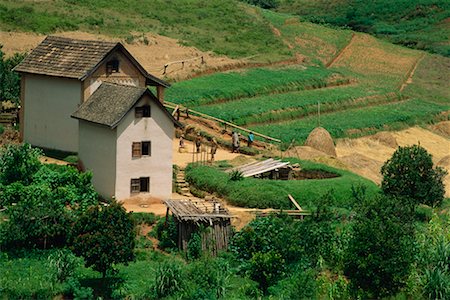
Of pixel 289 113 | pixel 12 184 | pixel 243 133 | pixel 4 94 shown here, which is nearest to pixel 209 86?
pixel 289 113

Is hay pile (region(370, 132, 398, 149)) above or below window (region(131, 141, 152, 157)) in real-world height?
above

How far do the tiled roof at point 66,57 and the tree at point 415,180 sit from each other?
1398cm

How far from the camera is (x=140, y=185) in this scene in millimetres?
54375

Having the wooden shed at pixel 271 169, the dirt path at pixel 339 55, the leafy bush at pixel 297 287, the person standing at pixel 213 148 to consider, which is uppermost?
the dirt path at pixel 339 55

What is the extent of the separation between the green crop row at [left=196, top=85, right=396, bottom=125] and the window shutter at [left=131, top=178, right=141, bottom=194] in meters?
20.0

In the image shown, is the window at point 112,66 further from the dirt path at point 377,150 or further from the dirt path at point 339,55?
the dirt path at point 339,55

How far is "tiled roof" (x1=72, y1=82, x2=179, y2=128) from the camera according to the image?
53594 millimetres

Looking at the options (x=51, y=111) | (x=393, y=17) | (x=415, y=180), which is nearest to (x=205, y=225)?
(x=415, y=180)

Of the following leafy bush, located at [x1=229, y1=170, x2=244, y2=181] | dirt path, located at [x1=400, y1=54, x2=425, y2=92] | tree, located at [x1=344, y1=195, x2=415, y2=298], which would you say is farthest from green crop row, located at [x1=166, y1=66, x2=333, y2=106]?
tree, located at [x1=344, y1=195, x2=415, y2=298]

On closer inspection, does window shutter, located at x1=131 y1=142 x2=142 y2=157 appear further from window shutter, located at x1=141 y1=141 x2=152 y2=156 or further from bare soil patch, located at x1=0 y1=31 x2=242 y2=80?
bare soil patch, located at x1=0 y1=31 x2=242 y2=80

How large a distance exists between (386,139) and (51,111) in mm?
25631

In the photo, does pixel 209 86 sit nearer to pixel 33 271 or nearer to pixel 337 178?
pixel 337 178

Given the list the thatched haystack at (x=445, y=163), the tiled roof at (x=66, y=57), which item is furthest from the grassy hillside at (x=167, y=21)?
the thatched haystack at (x=445, y=163)

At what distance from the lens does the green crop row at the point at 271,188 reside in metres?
54.1
